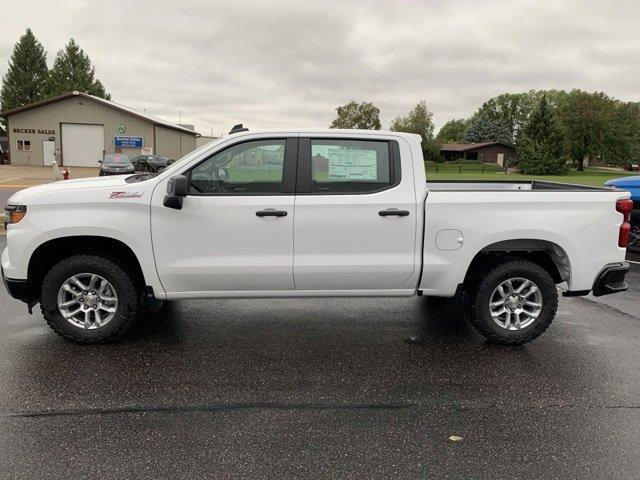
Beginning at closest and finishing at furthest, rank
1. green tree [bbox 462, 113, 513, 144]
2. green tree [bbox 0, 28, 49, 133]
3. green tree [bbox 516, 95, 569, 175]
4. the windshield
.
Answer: the windshield, green tree [bbox 516, 95, 569, 175], green tree [bbox 0, 28, 49, 133], green tree [bbox 462, 113, 513, 144]

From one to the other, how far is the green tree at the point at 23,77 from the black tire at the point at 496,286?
77.5 meters

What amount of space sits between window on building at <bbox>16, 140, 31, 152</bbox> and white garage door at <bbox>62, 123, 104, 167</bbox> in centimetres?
266

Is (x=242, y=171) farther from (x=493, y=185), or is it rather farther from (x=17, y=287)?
(x=493, y=185)

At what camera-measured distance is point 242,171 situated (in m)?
4.55

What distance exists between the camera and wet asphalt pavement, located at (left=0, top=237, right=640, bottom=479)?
297cm

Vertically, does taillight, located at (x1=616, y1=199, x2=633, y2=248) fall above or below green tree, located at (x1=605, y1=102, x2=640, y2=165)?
below

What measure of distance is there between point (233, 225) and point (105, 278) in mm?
1198

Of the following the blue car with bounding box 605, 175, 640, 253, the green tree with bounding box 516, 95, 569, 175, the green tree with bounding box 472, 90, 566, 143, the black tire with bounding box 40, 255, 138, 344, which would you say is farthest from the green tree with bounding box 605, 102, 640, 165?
the black tire with bounding box 40, 255, 138, 344

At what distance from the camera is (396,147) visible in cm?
474

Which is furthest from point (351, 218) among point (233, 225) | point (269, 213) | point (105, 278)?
point (105, 278)

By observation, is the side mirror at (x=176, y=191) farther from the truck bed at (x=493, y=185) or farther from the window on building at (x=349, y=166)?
the truck bed at (x=493, y=185)

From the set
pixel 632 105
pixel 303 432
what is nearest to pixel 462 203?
pixel 303 432

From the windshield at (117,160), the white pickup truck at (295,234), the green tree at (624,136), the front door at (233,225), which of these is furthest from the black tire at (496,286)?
the green tree at (624,136)

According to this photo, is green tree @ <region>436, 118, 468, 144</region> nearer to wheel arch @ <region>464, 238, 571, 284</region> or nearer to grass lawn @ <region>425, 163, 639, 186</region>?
grass lawn @ <region>425, 163, 639, 186</region>
